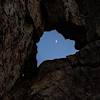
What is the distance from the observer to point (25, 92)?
3002 cm

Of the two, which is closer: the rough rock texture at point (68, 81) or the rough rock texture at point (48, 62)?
the rough rock texture at point (48, 62)

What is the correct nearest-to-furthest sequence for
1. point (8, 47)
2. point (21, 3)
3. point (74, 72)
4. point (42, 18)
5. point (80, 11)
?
point (8, 47) < point (21, 3) < point (74, 72) < point (42, 18) < point (80, 11)

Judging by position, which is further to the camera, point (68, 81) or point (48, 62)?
point (48, 62)

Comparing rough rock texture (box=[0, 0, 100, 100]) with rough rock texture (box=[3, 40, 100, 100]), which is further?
rough rock texture (box=[3, 40, 100, 100])

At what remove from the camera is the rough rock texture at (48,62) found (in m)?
27.0

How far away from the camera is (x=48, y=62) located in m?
34.6

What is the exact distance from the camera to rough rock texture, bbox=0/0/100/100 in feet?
88.7

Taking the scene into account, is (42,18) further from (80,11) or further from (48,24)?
(80,11)

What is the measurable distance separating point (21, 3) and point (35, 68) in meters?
10.6

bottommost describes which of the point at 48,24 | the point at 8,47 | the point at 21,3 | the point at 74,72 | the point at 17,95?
the point at 17,95

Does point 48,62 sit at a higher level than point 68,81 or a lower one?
higher

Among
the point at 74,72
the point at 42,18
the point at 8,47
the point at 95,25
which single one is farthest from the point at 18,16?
the point at 95,25

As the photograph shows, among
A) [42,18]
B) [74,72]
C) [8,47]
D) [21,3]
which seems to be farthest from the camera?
[42,18]

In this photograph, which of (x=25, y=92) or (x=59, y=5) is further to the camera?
(x=59, y=5)
